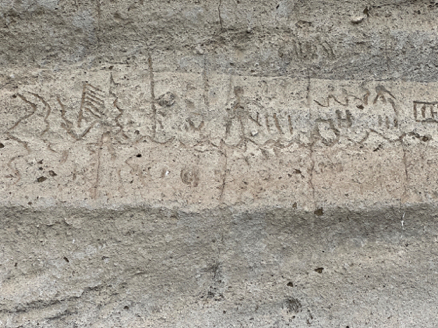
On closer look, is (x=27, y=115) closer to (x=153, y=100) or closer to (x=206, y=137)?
(x=153, y=100)

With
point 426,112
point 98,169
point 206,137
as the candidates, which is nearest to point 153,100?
point 206,137

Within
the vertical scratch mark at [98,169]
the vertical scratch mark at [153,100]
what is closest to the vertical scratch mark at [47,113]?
the vertical scratch mark at [98,169]

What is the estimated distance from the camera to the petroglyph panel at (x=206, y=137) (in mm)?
1928

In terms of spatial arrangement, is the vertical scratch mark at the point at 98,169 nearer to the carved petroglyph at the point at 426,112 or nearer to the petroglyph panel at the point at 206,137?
the petroglyph panel at the point at 206,137

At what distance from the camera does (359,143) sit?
2055mm

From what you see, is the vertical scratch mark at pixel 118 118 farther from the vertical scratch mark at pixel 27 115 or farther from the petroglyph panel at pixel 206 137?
the vertical scratch mark at pixel 27 115

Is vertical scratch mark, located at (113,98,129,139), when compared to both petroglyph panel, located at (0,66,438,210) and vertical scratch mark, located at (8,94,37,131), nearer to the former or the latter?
petroglyph panel, located at (0,66,438,210)

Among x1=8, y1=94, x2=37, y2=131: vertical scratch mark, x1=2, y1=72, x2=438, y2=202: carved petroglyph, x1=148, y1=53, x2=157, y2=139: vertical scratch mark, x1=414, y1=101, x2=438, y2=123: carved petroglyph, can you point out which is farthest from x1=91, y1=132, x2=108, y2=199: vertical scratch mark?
x1=414, y1=101, x2=438, y2=123: carved petroglyph

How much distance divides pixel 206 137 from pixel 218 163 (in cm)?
14

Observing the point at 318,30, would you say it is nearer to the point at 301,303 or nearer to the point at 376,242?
the point at 376,242

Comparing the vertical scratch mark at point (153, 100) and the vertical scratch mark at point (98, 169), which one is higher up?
the vertical scratch mark at point (153, 100)

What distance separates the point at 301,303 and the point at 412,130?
1.02m

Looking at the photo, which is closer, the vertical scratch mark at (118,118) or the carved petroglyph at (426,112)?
the vertical scratch mark at (118,118)

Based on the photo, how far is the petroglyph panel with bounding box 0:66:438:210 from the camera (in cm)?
193
